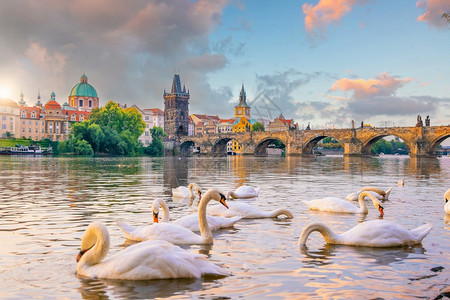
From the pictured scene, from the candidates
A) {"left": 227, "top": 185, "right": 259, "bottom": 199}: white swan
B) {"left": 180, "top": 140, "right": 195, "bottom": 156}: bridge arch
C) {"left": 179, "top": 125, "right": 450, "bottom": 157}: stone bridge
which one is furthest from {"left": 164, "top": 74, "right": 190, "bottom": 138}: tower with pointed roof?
{"left": 227, "top": 185, "right": 259, "bottom": 199}: white swan

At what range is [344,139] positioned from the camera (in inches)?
3359

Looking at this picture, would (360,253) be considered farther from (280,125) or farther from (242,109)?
(242,109)

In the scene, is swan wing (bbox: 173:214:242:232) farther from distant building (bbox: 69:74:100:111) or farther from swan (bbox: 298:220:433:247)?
distant building (bbox: 69:74:100:111)

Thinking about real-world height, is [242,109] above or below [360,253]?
above

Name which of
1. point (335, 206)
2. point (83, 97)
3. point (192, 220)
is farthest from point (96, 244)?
point (83, 97)

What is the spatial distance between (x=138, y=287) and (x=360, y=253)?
322 centimetres

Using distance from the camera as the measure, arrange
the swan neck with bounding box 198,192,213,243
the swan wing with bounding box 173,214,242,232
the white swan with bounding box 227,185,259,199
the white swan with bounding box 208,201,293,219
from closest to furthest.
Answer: the swan neck with bounding box 198,192,213,243 < the swan wing with bounding box 173,214,242,232 < the white swan with bounding box 208,201,293,219 < the white swan with bounding box 227,185,259,199

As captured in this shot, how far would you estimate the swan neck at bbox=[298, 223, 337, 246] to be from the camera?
6867 millimetres

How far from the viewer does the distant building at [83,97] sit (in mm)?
142250

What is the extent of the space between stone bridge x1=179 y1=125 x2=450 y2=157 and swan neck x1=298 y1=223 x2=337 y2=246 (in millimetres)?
71614

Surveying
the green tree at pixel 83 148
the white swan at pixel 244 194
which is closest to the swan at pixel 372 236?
the white swan at pixel 244 194

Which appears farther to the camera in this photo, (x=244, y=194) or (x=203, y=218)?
(x=244, y=194)

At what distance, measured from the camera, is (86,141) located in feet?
235

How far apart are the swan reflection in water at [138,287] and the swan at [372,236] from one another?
2.25m
